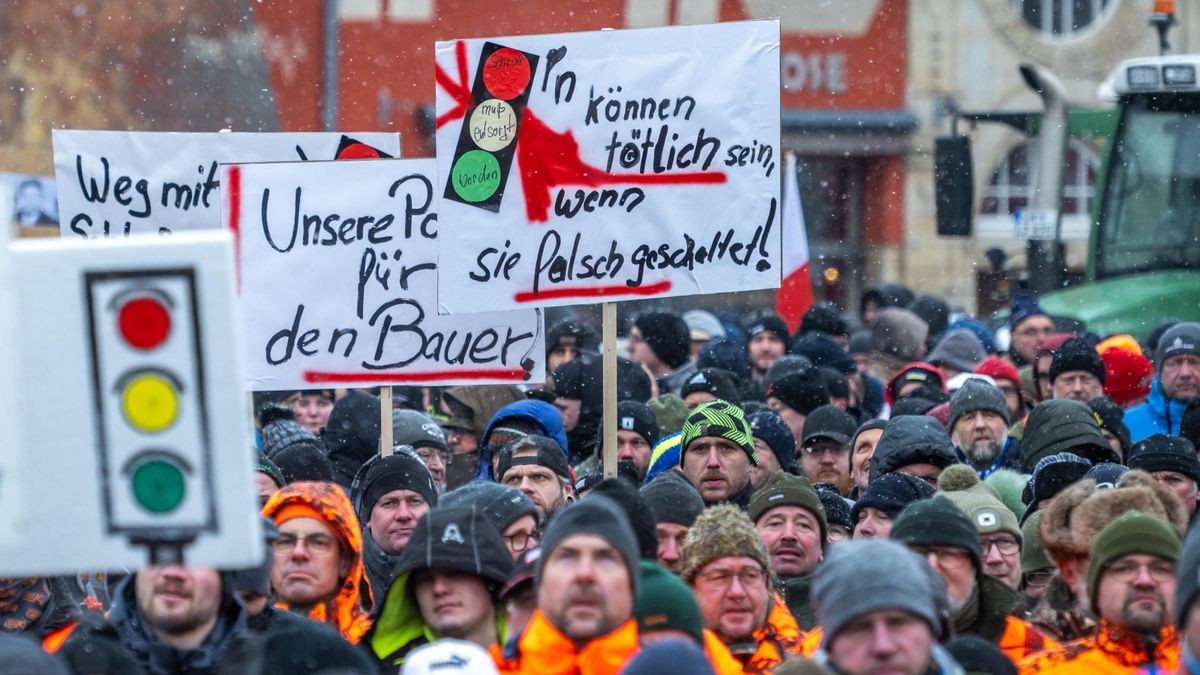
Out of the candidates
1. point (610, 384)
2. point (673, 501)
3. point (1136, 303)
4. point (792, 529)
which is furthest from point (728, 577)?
point (1136, 303)

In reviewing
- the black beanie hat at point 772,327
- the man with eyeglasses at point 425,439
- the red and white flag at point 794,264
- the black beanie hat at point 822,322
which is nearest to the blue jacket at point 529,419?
the man with eyeglasses at point 425,439

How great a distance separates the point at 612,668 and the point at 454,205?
127 inches

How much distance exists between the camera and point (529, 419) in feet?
26.4

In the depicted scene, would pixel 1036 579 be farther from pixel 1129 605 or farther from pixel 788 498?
pixel 1129 605

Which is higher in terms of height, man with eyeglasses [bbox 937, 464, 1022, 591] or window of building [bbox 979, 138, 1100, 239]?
window of building [bbox 979, 138, 1100, 239]

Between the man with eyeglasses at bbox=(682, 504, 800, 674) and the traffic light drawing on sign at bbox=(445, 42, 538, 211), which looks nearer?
the man with eyeglasses at bbox=(682, 504, 800, 674)

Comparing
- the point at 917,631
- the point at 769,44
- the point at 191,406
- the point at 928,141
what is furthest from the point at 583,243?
the point at 928,141

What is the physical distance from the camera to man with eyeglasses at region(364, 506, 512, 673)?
518 cm

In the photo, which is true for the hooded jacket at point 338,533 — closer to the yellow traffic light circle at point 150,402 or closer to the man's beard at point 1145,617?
the man's beard at point 1145,617

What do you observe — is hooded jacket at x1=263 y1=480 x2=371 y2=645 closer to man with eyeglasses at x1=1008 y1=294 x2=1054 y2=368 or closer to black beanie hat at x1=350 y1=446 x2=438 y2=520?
black beanie hat at x1=350 y1=446 x2=438 y2=520

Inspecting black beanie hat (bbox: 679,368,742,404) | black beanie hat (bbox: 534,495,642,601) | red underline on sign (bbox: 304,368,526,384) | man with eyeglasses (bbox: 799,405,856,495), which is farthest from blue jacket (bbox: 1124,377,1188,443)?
black beanie hat (bbox: 534,495,642,601)

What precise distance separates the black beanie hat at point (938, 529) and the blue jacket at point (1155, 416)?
4018 mm

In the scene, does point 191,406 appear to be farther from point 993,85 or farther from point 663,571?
point 993,85

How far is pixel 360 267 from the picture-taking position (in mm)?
7789
